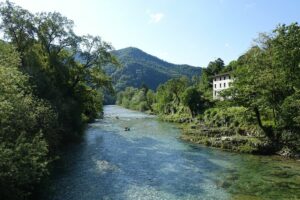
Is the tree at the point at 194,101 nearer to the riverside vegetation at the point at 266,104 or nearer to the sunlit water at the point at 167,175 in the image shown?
the riverside vegetation at the point at 266,104

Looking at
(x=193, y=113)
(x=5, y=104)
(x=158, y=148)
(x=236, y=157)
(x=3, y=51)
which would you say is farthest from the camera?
(x=193, y=113)

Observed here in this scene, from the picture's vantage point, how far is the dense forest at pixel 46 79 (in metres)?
20.7

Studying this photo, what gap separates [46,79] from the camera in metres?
37.7

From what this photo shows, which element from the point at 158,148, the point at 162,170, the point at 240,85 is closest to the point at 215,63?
the point at 240,85

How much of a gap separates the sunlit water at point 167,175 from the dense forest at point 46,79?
9.11 feet

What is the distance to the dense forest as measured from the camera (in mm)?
20688

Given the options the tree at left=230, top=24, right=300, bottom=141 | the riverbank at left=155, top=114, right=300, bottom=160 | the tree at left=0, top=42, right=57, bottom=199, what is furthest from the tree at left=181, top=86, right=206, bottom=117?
the tree at left=0, top=42, right=57, bottom=199

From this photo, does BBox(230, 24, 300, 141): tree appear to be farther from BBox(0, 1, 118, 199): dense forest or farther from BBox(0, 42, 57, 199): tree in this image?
BBox(0, 42, 57, 199): tree

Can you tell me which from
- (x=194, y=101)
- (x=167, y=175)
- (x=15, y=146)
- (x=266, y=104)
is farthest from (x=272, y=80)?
(x=194, y=101)

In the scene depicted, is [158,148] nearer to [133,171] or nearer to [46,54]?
[133,171]

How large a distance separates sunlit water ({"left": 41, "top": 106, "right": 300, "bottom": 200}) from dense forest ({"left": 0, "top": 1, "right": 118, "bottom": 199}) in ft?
9.11

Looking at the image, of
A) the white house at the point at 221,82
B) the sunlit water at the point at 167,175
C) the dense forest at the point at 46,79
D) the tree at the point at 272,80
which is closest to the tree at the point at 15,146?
the dense forest at the point at 46,79

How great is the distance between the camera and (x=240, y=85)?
47.4 metres

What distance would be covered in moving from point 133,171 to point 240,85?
24.5m
